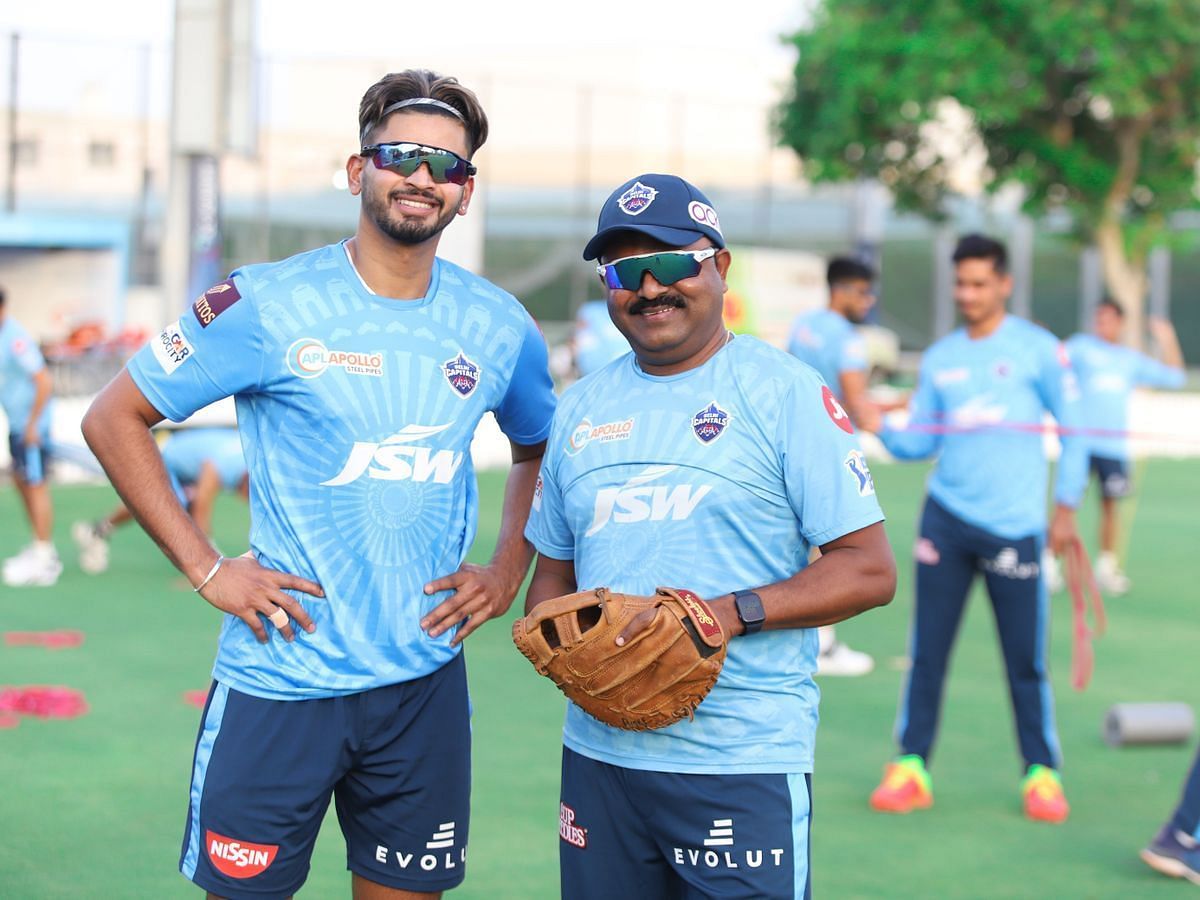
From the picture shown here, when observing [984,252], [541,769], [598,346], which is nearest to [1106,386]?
[598,346]

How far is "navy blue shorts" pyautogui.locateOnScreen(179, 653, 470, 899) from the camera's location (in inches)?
135

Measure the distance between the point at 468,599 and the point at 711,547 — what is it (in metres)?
0.65

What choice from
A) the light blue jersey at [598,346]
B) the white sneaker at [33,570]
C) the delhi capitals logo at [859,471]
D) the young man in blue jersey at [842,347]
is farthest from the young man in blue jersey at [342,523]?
the white sneaker at [33,570]

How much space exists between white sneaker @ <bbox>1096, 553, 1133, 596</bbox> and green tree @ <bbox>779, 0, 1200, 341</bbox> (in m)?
15.7

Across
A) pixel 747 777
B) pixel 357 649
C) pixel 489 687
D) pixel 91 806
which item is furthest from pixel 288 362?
pixel 489 687

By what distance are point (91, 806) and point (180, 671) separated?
2476 millimetres

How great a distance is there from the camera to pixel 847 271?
8.92 m

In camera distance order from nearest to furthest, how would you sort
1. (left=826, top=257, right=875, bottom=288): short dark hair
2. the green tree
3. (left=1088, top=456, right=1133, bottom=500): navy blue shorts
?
(left=826, top=257, right=875, bottom=288): short dark hair, (left=1088, top=456, right=1133, bottom=500): navy blue shorts, the green tree

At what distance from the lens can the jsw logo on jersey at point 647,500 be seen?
3232 mm

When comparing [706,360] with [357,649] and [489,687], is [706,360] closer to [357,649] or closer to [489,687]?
[357,649]

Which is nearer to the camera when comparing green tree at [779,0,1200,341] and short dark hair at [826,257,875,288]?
short dark hair at [826,257,875,288]

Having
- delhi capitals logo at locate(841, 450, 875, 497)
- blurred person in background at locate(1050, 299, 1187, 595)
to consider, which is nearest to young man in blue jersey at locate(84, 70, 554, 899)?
delhi capitals logo at locate(841, 450, 875, 497)

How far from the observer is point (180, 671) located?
8.63 metres

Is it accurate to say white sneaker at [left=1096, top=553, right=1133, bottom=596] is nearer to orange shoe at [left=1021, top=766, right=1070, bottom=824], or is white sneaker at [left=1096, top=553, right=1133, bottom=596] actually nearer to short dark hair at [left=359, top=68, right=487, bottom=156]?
orange shoe at [left=1021, top=766, right=1070, bottom=824]
